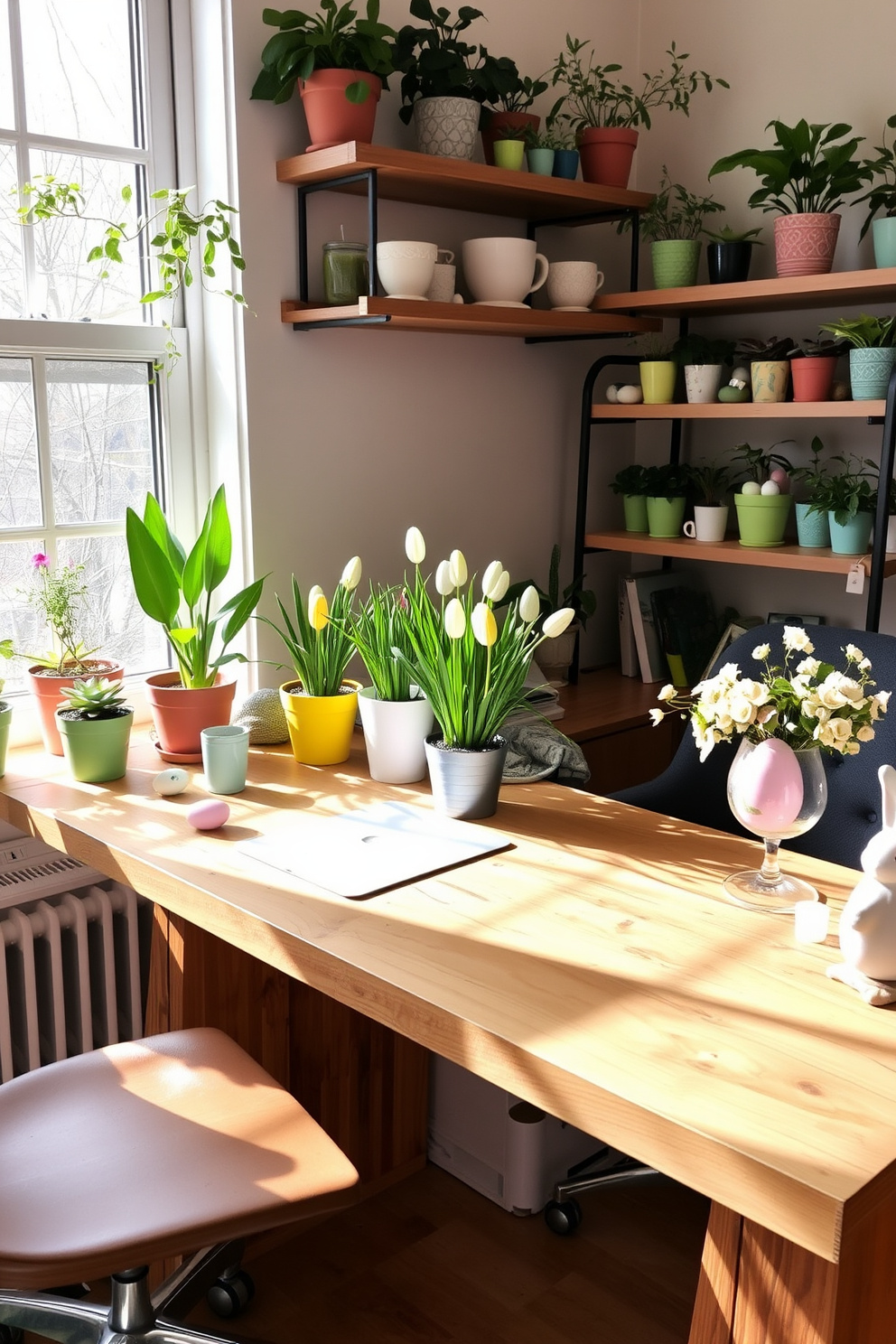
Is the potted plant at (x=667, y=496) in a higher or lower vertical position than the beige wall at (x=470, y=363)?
lower

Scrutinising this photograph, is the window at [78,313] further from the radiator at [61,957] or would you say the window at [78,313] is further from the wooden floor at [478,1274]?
the wooden floor at [478,1274]

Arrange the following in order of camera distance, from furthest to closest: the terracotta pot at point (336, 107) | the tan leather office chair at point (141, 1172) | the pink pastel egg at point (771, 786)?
1. the terracotta pot at point (336, 107)
2. the pink pastel egg at point (771, 786)
3. the tan leather office chair at point (141, 1172)

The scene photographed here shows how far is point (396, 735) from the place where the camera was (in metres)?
1.86

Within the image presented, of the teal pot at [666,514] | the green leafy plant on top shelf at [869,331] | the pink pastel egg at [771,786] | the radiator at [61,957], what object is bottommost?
the radiator at [61,957]

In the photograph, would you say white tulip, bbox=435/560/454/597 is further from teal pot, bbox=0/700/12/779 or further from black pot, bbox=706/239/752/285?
black pot, bbox=706/239/752/285

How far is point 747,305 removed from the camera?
8.52ft

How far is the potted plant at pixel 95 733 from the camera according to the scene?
1.83 metres

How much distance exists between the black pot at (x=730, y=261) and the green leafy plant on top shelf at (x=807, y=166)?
8 cm

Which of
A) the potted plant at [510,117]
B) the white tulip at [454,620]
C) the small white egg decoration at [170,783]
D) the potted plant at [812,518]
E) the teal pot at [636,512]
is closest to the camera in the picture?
the white tulip at [454,620]

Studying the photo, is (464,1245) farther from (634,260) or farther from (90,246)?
(634,260)

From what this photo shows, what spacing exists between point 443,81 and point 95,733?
4.43ft

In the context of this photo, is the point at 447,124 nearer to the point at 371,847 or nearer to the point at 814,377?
the point at 814,377

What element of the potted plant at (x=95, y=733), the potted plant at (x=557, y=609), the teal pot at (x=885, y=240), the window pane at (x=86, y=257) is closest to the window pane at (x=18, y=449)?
the window pane at (x=86, y=257)

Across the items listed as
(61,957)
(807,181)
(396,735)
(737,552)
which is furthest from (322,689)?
(807,181)
